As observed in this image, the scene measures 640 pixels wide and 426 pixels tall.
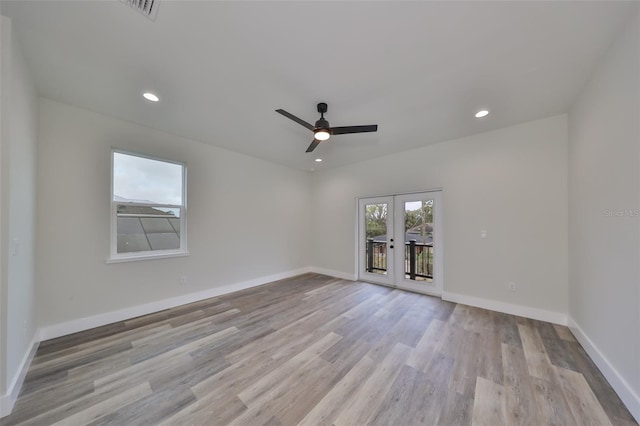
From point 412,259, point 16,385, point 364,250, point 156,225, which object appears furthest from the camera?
point 364,250

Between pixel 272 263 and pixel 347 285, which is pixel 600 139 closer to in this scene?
pixel 347 285

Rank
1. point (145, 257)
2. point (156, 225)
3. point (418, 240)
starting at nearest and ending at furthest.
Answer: point (145, 257)
point (156, 225)
point (418, 240)

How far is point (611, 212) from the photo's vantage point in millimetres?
1952

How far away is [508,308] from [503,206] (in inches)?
61.4

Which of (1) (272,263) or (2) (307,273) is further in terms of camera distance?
(2) (307,273)

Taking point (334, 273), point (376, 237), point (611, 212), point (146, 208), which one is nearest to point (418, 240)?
point (376, 237)

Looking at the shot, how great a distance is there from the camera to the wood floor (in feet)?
5.24

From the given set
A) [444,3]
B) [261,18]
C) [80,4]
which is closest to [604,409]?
[444,3]

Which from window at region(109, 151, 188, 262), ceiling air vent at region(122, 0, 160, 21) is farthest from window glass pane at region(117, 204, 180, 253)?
ceiling air vent at region(122, 0, 160, 21)

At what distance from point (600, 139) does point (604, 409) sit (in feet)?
7.61

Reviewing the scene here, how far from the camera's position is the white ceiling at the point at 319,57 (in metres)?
1.59

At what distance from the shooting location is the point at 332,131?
276 centimetres

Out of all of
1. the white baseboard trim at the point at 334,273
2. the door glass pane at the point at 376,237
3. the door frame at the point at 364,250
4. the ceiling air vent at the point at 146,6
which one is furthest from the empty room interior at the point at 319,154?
the white baseboard trim at the point at 334,273

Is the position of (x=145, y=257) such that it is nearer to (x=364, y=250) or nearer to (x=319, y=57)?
Result: (x=319, y=57)
